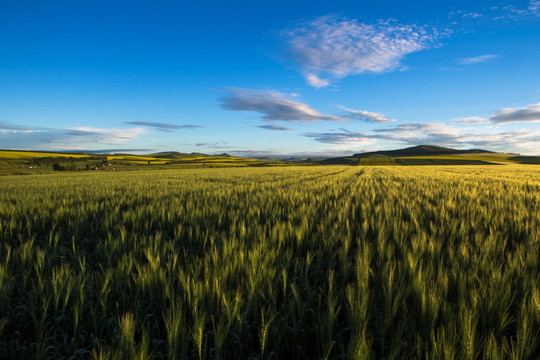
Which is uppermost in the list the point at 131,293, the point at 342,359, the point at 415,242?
the point at 415,242

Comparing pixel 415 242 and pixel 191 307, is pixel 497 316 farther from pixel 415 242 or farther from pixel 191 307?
pixel 191 307

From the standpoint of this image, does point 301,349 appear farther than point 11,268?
No

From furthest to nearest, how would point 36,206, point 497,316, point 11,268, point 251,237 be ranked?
point 36,206 → point 251,237 → point 11,268 → point 497,316

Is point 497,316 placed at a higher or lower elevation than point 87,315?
higher

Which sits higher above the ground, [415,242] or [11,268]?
[415,242]

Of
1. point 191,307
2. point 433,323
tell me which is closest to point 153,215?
point 191,307

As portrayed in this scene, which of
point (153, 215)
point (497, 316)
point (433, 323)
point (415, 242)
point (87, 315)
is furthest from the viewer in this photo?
point (153, 215)

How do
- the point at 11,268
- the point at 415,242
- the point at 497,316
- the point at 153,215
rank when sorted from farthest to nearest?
the point at 153,215 → the point at 415,242 → the point at 11,268 → the point at 497,316

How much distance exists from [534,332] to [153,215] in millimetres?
5188

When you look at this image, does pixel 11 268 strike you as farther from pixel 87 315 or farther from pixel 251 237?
pixel 251 237

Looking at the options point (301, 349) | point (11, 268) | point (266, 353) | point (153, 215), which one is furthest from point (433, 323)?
point (153, 215)

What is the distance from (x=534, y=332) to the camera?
1.55 metres

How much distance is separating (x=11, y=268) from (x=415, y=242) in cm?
401

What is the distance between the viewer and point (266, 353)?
5.17ft
